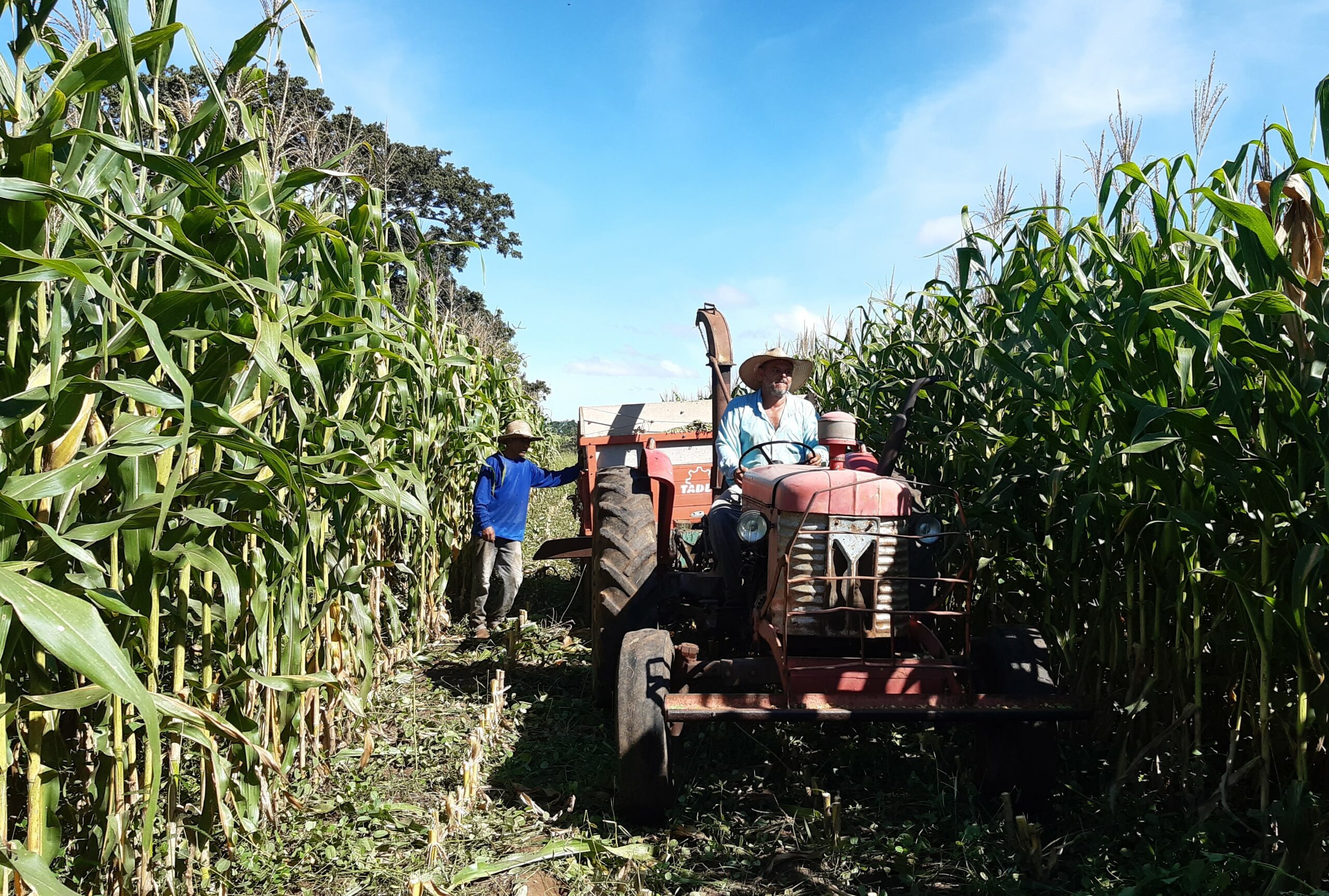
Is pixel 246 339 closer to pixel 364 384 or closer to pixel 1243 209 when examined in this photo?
pixel 364 384

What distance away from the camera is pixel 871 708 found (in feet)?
10.1

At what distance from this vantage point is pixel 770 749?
12.9 ft

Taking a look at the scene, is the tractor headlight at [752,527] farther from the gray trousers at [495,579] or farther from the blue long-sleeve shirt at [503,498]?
the gray trousers at [495,579]

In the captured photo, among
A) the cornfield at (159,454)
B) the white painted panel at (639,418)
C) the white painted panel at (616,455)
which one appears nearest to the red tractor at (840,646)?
the cornfield at (159,454)

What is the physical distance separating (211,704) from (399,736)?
60.4 inches

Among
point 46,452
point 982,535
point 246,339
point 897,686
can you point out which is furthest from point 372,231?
point 982,535

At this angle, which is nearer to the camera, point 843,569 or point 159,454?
point 159,454

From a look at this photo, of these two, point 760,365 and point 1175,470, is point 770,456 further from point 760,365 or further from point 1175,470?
point 1175,470

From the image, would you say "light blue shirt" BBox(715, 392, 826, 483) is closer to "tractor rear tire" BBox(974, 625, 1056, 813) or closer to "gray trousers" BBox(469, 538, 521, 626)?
"tractor rear tire" BBox(974, 625, 1056, 813)

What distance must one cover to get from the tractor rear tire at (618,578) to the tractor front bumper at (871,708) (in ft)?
3.42

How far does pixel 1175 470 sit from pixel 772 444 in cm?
195

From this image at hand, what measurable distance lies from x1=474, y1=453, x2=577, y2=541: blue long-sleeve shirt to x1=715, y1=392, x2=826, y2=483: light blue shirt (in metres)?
1.95

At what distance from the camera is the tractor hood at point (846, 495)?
3.42 metres

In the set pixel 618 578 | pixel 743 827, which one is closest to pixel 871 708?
pixel 743 827
